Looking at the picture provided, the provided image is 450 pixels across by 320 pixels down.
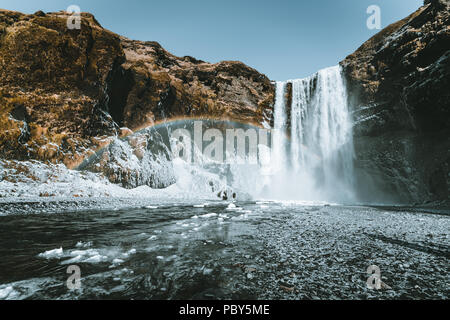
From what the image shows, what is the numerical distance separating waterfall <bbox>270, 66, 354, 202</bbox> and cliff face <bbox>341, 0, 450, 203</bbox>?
157 cm

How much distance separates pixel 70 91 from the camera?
65.5ft

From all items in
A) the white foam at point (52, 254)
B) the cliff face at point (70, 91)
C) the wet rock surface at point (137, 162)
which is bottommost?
the white foam at point (52, 254)

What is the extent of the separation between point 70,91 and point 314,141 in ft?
103

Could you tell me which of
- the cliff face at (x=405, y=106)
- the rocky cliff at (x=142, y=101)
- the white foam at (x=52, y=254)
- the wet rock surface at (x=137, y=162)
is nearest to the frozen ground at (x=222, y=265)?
the white foam at (x=52, y=254)

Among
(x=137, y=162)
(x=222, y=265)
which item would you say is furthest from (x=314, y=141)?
(x=222, y=265)

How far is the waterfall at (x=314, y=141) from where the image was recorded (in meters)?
26.9

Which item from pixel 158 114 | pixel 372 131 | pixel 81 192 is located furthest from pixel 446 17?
pixel 81 192

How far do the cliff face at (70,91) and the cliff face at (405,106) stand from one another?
22.2 metres

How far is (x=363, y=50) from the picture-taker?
25516 millimetres

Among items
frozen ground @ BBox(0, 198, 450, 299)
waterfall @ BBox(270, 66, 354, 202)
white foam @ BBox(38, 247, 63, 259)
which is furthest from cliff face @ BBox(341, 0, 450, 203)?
white foam @ BBox(38, 247, 63, 259)

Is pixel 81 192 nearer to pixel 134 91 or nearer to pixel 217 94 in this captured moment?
pixel 134 91

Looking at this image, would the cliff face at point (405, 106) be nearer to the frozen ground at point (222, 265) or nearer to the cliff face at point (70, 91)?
the frozen ground at point (222, 265)

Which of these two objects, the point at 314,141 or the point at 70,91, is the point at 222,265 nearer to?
the point at 70,91

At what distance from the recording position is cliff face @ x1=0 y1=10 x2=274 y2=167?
1680cm
